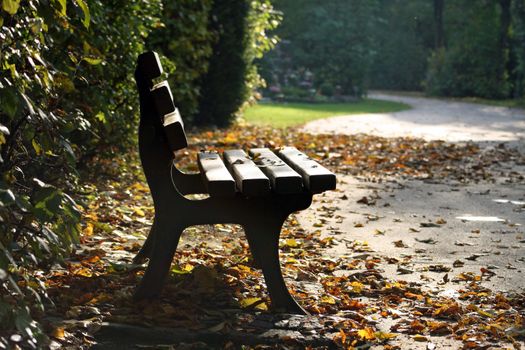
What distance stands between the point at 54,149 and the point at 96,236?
7.21ft

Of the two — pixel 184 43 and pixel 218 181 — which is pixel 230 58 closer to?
pixel 184 43

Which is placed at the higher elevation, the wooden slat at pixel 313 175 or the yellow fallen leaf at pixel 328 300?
the wooden slat at pixel 313 175

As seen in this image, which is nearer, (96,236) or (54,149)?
(54,149)

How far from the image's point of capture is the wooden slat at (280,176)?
14.2 feet

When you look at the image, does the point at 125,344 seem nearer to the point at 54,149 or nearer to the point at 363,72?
the point at 54,149

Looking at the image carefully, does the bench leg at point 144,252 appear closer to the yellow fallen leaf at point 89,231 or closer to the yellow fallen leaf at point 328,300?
the yellow fallen leaf at point 89,231

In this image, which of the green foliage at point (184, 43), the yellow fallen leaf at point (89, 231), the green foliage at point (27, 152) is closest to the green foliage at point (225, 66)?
the green foliage at point (184, 43)

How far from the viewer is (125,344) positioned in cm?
403

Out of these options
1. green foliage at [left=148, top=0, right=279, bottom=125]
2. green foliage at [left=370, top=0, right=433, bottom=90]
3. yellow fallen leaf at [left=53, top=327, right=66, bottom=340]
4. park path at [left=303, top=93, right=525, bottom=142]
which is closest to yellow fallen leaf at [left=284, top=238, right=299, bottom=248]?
yellow fallen leaf at [left=53, top=327, right=66, bottom=340]

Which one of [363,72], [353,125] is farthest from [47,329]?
[363,72]

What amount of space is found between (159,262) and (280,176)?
77 cm

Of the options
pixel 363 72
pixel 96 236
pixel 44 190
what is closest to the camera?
pixel 44 190

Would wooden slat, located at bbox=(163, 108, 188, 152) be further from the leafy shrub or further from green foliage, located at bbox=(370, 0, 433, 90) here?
green foliage, located at bbox=(370, 0, 433, 90)

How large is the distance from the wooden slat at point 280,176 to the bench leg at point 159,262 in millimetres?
564
